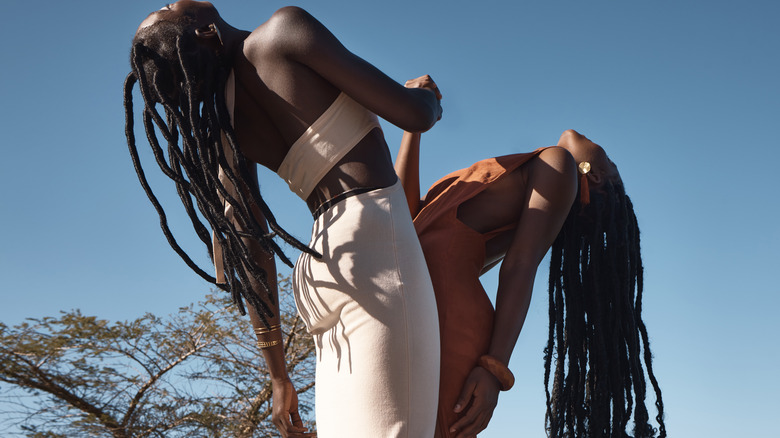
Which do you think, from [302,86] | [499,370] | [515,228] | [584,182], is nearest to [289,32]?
[302,86]

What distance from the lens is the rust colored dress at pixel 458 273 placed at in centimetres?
188

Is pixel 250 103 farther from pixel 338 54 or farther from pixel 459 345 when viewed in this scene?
pixel 459 345

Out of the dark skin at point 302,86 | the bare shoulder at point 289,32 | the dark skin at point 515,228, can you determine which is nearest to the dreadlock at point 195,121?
the dark skin at point 302,86

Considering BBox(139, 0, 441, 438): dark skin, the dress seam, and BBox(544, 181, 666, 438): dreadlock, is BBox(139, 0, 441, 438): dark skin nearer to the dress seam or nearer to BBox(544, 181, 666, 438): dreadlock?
the dress seam

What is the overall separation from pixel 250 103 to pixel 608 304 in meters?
1.35

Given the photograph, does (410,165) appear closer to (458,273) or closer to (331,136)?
(458,273)

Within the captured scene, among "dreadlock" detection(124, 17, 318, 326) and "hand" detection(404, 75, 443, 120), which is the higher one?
"hand" detection(404, 75, 443, 120)

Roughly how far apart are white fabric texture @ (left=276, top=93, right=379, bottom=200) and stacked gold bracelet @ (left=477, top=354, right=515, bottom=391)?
66 centimetres

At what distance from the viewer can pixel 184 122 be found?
178 cm

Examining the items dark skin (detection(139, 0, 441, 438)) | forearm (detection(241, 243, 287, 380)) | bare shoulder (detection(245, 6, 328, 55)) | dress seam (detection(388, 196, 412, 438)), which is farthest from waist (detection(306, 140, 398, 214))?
forearm (detection(241, 243, 287, 380))

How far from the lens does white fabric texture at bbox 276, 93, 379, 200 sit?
1762 millimetres

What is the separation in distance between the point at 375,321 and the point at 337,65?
62cm

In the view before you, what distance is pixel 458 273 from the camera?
6.59 ft

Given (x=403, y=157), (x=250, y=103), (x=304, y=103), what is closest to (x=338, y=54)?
(x=304, y=103)
